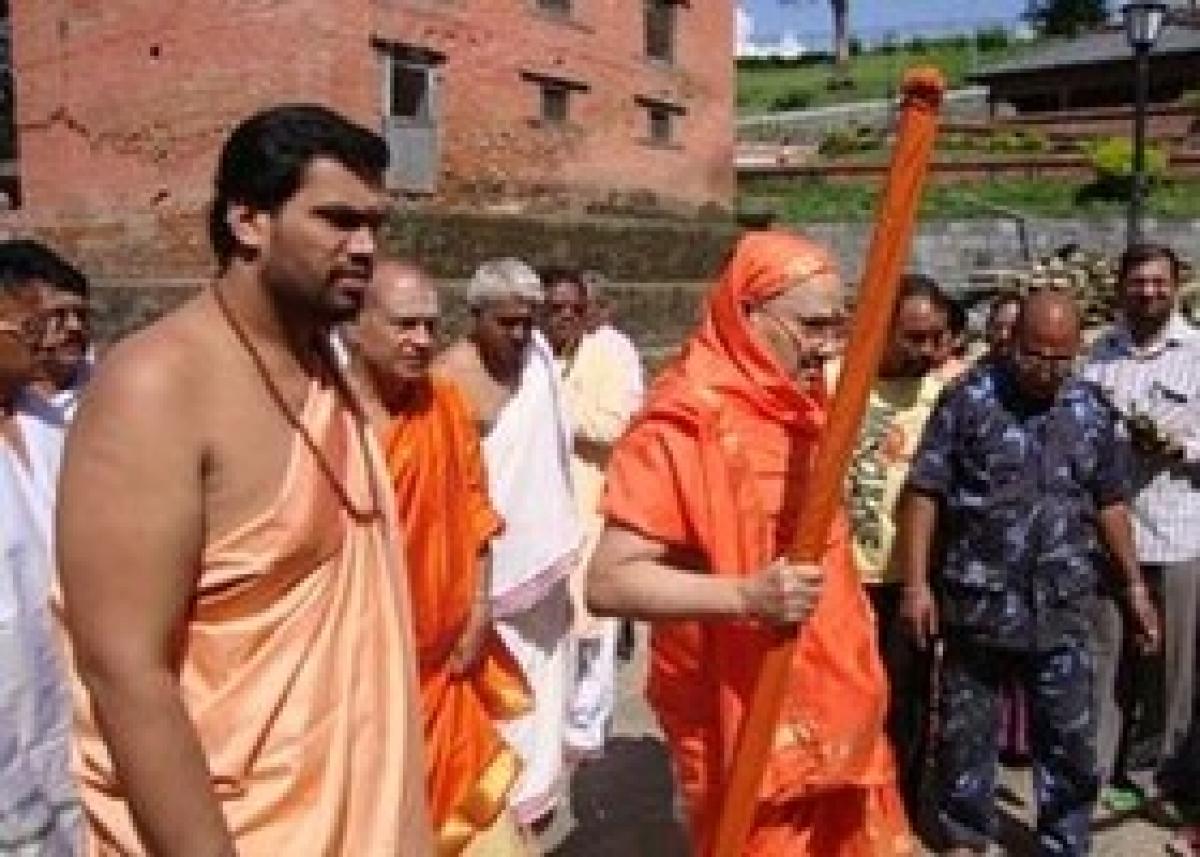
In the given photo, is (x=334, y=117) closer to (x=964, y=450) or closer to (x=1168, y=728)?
(x=964, y=450)

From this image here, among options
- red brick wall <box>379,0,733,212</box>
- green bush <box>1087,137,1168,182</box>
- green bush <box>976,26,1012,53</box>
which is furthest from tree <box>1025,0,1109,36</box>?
red brick wall <box>379,0,733,212</box>

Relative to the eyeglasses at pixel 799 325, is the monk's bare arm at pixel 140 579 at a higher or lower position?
lower

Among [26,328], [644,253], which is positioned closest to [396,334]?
[26,328]

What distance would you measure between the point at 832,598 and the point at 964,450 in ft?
4.79

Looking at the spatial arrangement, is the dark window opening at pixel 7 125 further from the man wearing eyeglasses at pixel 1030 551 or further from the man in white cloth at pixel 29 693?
the man in white cloth at pixel 29 693

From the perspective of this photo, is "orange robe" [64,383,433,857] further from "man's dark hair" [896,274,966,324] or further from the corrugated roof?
the corrugated roof

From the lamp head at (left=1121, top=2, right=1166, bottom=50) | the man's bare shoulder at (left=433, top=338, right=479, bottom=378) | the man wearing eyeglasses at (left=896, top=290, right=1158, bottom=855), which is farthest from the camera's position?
the lamp head at (left=1121, top=2, right=1166, bottom=50)

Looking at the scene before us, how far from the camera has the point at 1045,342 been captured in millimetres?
4238

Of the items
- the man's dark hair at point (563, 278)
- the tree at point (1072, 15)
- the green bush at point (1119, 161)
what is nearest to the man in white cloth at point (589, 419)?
the man's dark hair at point (563, 278)

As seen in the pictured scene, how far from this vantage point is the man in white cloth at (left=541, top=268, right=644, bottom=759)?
5680 mm

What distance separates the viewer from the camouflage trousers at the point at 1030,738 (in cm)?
438

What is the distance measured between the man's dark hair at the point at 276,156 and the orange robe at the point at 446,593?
5.45ft

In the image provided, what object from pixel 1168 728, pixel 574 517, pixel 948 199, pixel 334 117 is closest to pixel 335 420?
pixel 334 117

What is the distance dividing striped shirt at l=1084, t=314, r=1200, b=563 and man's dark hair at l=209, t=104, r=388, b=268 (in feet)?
12.5
